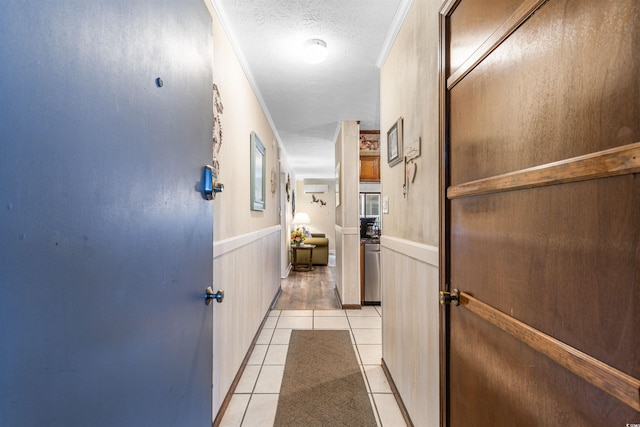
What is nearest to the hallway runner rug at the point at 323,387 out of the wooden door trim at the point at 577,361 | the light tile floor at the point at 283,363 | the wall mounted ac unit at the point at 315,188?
the light tile floor at the point at 283,363

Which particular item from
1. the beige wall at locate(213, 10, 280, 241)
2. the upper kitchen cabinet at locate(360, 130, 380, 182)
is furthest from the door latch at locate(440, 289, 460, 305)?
the upper kitchen cabinet at locate(360, 130, 380, 182)

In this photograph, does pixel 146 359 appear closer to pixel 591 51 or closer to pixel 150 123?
pixel 150 123

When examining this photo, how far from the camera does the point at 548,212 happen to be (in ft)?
2.13

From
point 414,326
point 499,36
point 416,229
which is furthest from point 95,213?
point 414,326

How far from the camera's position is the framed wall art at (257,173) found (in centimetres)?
256

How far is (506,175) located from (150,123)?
35.7 inches

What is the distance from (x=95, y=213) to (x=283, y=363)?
7.13 ft

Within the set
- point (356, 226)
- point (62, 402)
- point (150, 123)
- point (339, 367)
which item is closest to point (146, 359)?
point (62, 402)

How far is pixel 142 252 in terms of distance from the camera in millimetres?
669

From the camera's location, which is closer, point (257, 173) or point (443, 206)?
point (443, 206)

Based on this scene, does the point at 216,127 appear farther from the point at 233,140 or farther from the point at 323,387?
the point at 323,387

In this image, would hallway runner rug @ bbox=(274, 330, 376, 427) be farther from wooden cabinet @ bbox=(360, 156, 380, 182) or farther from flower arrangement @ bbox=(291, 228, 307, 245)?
flower arrangement @ bbox=(291, 228, 307, 245)

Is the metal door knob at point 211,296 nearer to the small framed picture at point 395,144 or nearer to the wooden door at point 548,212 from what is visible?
the wooden door at point 548,212

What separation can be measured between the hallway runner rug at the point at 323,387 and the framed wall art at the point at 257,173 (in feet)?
4.38
